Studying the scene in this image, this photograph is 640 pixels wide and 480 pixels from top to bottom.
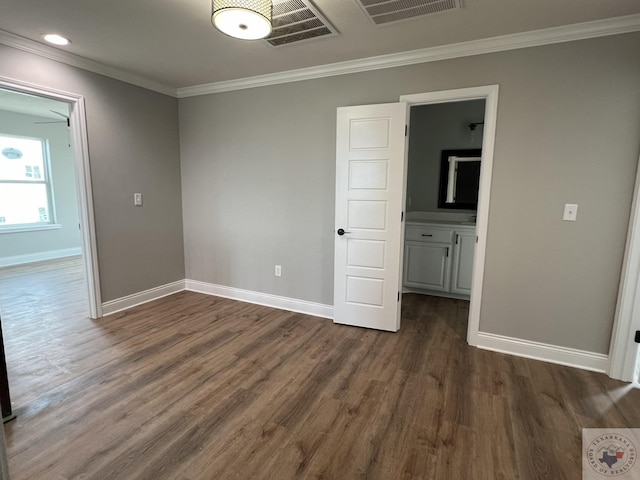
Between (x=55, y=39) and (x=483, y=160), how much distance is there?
11.4 ft

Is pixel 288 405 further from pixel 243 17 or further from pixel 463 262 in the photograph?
pixel 463 262

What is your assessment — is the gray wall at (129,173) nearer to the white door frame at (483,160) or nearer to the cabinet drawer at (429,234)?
the white door frame at (483,160)

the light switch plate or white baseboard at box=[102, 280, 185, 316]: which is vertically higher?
the light switch plate

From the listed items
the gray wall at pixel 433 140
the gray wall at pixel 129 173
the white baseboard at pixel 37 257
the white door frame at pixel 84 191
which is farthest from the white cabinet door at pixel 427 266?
the white baseboard at pixel 37 257

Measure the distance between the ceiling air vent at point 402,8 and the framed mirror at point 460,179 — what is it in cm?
239

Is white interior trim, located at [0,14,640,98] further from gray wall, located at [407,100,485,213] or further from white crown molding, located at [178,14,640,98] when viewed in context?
gray wall, located at [407,100,485,213]

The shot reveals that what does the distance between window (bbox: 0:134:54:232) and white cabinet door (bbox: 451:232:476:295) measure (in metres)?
6.83

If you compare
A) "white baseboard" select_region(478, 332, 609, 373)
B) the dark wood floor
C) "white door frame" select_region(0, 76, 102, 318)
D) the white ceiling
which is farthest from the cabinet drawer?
"white door frame" select_region(0, 76, 102, 318)

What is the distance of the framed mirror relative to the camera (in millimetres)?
4215

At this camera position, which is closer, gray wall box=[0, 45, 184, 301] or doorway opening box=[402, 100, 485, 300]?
gray wall box=[0, 45, 184, 301]

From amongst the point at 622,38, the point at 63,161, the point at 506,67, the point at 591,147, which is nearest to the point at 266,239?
the point at 506,67

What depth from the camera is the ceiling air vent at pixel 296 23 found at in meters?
2.10

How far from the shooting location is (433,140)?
437 centimetres

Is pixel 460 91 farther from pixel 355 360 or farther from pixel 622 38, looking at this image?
pixel 355 360
